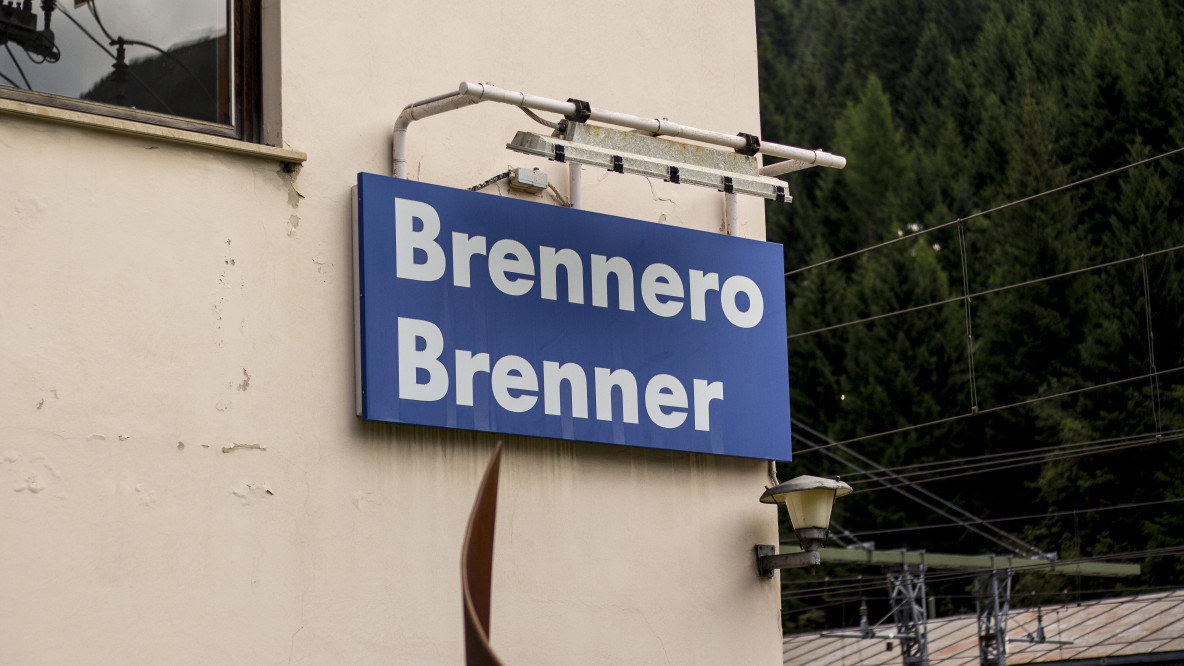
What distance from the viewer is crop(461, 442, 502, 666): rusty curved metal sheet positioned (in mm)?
3262

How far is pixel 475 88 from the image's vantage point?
621 cm

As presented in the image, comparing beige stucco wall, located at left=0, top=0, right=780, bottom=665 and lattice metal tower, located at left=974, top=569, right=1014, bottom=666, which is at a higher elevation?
beige stucco wall, located at left=0, top=0, right=780, bottom=665

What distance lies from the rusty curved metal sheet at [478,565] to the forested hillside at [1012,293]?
3138 centimetres

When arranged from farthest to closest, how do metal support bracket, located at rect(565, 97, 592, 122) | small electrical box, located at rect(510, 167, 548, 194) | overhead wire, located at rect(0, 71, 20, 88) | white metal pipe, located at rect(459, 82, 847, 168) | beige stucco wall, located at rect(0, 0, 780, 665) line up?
small electrical box, located at rect(510, 167, 548, 194)
metal support bracket, located at rect(565, 97, 592, 122)
white metal pipe, located at rect(459, 82, 847, 168)
overhead wire, located at rect(0, 71, 20, 88)
beige stucco wall, located at rect(0, 0, 780, 665)

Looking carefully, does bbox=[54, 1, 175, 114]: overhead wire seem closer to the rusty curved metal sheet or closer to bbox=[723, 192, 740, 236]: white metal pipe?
bbox=[723, 192, 740, 236]: white metal pipe

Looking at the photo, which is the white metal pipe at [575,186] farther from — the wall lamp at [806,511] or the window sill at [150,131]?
the wall lamp at [806,511]

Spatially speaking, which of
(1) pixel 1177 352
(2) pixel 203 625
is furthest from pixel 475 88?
(1) pixel 1177 352

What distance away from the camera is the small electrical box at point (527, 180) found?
6.90 meters

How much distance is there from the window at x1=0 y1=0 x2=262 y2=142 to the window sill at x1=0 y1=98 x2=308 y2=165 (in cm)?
15

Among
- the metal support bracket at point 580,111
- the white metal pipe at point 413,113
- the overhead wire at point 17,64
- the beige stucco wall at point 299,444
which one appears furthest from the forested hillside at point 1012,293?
the overhead wire at point 17,64

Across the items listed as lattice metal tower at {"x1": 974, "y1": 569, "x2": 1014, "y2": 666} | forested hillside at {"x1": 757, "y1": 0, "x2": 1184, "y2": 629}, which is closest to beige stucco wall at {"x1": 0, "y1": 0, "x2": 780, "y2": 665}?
lattice metal tower at {"x1": 974, "y1": 569, "x2": 1014, "y2": 666}

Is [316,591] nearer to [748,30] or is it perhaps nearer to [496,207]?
[496,207]

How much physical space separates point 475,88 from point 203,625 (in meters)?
2.31

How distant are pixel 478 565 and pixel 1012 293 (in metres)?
40.4
